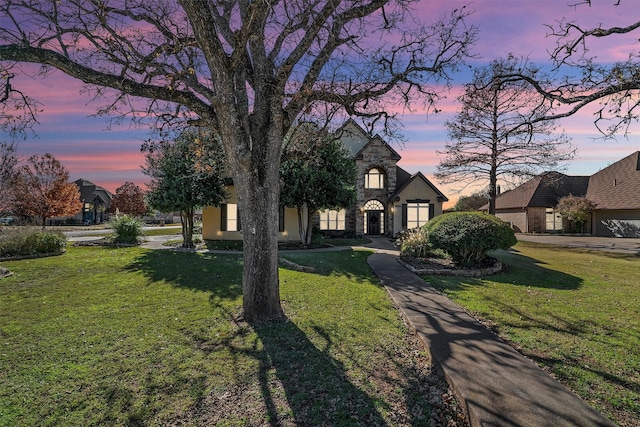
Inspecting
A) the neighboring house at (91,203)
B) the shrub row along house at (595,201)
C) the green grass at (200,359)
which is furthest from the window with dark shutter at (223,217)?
the neighboring house at (91,203)

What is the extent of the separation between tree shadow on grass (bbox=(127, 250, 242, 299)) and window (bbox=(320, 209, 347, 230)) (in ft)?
42.0

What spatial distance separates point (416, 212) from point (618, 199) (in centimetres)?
1913

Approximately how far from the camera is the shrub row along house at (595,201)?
88.0 feet

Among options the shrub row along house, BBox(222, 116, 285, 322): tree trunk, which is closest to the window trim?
the shrub row along house

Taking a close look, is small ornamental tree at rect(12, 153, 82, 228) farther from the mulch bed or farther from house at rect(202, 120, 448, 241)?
the mulch bed

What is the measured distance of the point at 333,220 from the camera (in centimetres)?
2423

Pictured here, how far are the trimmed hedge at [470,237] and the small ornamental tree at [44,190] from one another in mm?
33119

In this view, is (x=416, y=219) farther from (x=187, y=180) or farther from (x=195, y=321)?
(x=195, y=321)

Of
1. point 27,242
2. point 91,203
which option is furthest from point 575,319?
point 91,203

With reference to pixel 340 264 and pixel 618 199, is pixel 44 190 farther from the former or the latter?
pixel 618 199

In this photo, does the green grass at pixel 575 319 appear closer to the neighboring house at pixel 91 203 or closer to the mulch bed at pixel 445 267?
the mulch bed at pixel 445 267

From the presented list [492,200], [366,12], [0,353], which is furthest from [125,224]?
[492,200]

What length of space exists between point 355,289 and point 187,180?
11.0 meters

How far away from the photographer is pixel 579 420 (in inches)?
114
